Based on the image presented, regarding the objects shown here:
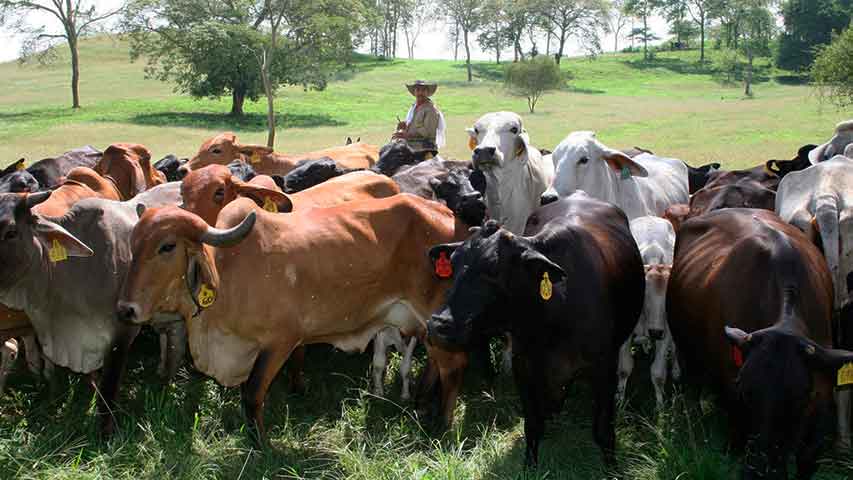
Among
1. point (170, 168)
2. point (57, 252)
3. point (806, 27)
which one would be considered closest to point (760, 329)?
point (57, 252)

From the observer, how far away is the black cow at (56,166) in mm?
10469

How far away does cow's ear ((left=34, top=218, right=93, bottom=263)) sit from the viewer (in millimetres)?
5891

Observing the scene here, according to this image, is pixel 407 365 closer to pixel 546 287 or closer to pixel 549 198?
pixel 549 198

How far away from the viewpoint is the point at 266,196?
6.91 meters

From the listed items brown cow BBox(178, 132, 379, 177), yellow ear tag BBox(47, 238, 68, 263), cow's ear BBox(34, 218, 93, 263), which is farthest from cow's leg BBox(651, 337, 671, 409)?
brown cow BBox(178, 132, 379, 177)

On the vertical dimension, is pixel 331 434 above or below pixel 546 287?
below

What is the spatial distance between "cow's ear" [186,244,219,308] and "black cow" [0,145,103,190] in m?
5.68

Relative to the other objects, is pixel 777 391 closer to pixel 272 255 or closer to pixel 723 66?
pixel 272 255

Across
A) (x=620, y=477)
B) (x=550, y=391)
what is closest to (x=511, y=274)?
(x=550, y=391)

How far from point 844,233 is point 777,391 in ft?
8.81

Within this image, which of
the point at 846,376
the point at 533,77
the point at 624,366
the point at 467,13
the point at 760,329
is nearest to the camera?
the point at 846,376

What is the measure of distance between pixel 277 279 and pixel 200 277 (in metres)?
0.54

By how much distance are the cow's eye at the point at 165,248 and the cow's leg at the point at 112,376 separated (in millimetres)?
1156

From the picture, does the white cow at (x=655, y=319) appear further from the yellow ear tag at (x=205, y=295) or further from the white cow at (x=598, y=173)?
the yellow ear tag at (x=205, y=295)
